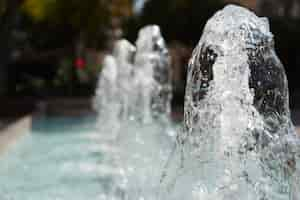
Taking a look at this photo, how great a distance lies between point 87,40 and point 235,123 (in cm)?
2001

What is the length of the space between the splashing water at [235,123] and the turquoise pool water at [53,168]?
1787 mm

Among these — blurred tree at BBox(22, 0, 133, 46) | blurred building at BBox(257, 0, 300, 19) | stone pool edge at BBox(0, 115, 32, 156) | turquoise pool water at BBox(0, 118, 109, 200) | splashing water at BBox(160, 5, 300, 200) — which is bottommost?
turquoise pool water at BBox(0, 118, 109, 200)

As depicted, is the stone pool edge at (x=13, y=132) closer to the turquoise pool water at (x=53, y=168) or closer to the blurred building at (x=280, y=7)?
the turquoise pool water at (x=53, y=168)

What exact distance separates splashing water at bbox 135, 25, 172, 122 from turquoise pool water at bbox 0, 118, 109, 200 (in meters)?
0.88

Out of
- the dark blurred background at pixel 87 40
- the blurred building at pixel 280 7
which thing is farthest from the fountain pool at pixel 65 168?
the blurred building at pixel 280 7

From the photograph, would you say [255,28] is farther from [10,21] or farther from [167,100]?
[10,21]

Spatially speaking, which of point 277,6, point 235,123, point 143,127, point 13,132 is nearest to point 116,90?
point 13,132

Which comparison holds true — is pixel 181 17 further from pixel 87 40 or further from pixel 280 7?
pixel 280 7

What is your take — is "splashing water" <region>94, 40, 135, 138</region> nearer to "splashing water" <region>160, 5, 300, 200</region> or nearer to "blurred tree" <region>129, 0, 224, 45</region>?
"splashing water" <region>160, 5, 300, 200</region>

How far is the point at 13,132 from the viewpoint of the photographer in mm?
9438

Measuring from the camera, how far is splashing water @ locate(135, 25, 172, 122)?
21.6 ft

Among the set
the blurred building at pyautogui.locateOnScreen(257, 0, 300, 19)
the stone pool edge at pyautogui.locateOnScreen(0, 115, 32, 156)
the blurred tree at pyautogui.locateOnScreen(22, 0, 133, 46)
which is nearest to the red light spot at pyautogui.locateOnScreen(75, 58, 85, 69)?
the blurred tree at pyautogui.locateOnScreen(22, 0, 133, 46)

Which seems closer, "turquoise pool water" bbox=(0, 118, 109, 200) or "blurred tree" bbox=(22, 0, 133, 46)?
"turquoise pool water" bbox=(0, 118, 109, 200)

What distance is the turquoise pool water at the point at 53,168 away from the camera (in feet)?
16.8
